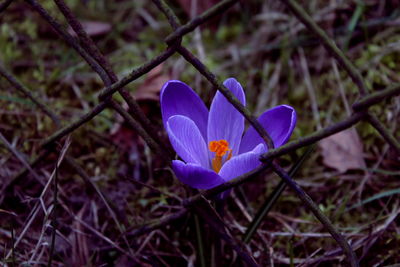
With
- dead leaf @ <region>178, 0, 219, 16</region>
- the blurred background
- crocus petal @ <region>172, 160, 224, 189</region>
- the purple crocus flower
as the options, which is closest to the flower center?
the purple crocus flower

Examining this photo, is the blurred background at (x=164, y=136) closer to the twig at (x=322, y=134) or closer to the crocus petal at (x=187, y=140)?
the crocus petal at (x=187, y=140)

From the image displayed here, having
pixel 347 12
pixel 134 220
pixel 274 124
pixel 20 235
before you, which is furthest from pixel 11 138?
pixel 347 12

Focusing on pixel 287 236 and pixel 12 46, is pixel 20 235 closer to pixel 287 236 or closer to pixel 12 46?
pixel 287 236

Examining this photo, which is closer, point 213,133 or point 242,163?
point 242,163

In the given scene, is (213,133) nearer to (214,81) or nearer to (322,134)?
(214,81)

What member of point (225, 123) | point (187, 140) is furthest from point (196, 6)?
point (187, 140)

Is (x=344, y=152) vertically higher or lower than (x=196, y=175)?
lower
